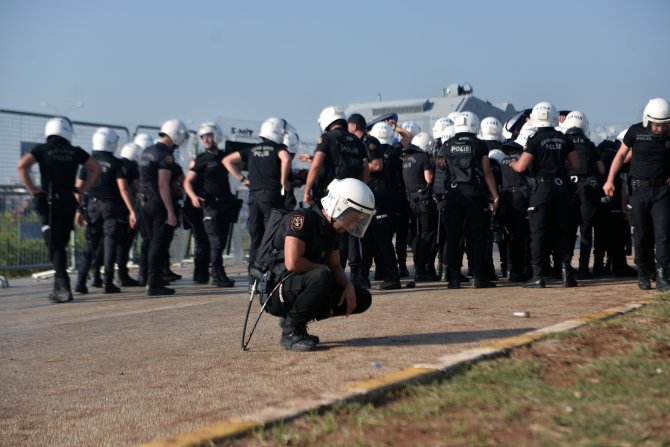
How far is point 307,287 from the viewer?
6082 mm

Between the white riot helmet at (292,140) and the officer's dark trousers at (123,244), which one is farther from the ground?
the white riot helmet at (292,140)

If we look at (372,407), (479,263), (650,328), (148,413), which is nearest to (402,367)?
(372,407)

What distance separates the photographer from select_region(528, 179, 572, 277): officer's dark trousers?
994cm

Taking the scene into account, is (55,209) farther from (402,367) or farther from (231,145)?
(402,367)

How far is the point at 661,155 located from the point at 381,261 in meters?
4.03

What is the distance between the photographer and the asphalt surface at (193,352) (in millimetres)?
4672

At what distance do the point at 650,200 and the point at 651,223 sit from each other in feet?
1.07

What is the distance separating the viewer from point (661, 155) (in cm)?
920

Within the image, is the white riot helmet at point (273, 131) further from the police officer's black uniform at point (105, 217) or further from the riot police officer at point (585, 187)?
the riot police officer at point (585, 187)

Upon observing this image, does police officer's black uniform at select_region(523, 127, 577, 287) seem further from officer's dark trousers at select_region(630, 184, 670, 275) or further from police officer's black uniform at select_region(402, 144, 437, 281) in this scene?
police officer's black uniform at select_region(402, 144, 437, 281)

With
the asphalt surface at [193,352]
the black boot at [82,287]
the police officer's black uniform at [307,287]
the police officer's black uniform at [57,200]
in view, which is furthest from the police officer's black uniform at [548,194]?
the black boot at [82,287]

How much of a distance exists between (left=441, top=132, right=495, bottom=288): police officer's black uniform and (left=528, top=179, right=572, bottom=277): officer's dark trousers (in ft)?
1.97

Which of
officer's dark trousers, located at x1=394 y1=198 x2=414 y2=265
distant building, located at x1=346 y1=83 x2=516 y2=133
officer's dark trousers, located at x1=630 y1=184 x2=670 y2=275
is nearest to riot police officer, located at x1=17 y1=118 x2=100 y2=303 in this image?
officer's dark trousers, located at x1=394 y1=198 x2=414 y2=265

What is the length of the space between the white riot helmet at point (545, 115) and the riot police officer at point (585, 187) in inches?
46.5
